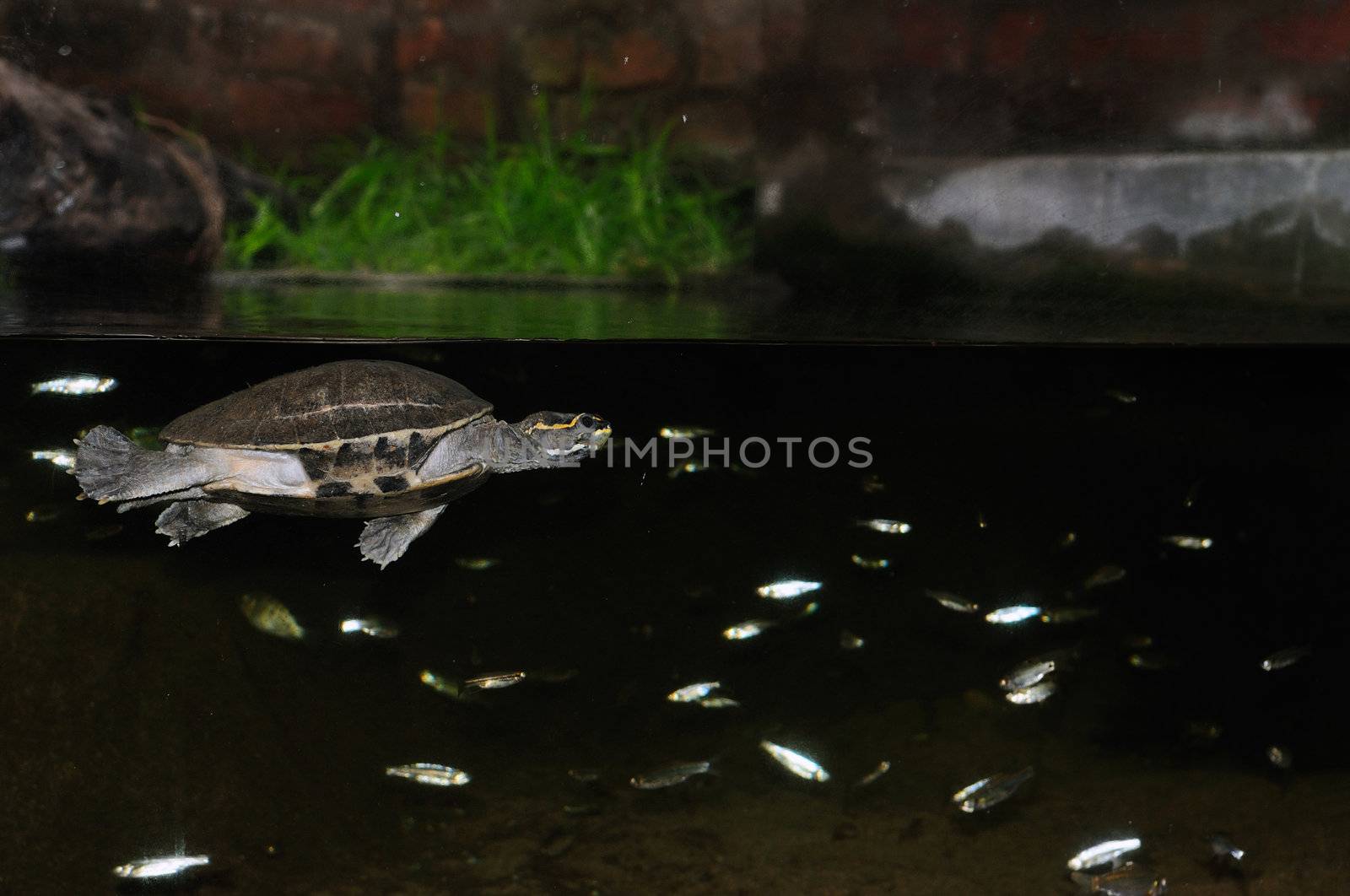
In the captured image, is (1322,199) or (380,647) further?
(380,647)

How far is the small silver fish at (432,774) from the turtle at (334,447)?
150cm

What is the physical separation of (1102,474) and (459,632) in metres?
5.56

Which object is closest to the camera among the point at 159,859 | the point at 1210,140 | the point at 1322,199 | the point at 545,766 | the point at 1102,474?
the point at 1210,140

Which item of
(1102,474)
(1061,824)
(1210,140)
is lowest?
(1061,824)

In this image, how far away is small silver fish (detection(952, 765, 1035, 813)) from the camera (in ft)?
14.3

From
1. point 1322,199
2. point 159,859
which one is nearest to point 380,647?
point 159,859

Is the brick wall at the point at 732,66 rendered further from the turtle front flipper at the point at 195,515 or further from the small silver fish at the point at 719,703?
the small silver fish at the point at 719,703

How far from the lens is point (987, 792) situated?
15.5 feet

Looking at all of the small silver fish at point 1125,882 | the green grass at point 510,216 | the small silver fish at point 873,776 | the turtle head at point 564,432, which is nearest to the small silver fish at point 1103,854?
the small silver fish at point 1125,882

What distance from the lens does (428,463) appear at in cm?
341

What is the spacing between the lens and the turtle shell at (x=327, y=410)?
3.21m

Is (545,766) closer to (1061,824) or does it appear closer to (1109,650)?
(1061,824)

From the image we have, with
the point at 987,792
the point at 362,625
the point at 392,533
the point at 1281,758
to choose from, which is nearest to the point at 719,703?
the point at 987,792

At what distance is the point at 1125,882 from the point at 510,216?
5.41 meters
